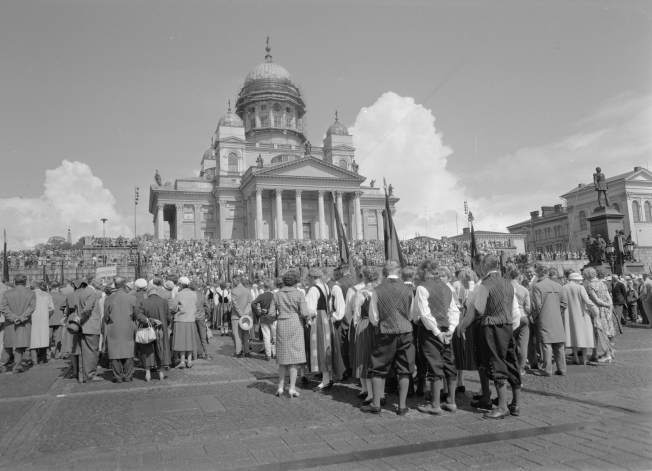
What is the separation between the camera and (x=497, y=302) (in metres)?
6.23

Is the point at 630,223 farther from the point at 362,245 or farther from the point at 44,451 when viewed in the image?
the point at 44,451

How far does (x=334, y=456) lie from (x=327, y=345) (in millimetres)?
3230

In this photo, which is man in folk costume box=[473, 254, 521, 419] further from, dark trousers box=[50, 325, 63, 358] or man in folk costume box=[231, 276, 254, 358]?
dark trousers box=[50, 325, 63, 358]

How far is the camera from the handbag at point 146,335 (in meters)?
9.02

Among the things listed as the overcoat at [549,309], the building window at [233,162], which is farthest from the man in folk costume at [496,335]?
the building window at [233,162]

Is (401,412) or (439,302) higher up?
(439,302)

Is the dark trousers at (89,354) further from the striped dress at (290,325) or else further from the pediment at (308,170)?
the pediment at (308,170)

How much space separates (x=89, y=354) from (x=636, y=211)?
6521 cm

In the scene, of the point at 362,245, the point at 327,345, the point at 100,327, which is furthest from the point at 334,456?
the point at 362,245

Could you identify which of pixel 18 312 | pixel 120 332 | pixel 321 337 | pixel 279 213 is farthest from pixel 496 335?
pixel 279 213

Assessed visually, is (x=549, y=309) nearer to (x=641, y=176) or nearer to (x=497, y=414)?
(x=497, y=414)

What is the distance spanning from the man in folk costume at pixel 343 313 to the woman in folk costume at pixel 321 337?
5.1 inches

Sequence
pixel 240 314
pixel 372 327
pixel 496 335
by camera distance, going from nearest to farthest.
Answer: pixel 496 335 < pixel 372 327 < pixel 240 314

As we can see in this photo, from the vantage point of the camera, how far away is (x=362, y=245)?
147 ft
